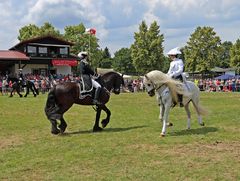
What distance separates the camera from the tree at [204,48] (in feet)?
246

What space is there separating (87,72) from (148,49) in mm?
62194

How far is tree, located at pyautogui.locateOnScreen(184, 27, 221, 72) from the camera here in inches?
2948

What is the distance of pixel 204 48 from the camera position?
75.2 metres

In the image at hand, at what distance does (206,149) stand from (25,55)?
53021 millimetres

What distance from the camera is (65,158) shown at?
8016 millimetres

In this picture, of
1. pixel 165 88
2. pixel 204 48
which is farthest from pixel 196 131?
pixel 204 48

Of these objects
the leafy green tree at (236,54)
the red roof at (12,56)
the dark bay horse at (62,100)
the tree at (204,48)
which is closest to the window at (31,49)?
the red roof at (12,56)

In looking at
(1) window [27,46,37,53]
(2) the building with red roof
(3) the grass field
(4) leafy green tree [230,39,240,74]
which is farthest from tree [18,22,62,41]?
(3) the grass field

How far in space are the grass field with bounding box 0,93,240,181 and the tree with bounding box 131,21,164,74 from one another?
59943 millimetres

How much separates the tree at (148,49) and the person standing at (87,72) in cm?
6123

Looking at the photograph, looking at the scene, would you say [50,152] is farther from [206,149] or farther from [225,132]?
[225,132]

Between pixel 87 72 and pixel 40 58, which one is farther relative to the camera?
pixel 40 58

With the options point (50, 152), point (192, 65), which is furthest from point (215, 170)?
point (192, 65)

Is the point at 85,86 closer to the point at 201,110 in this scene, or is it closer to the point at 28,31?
the point at 201,110
